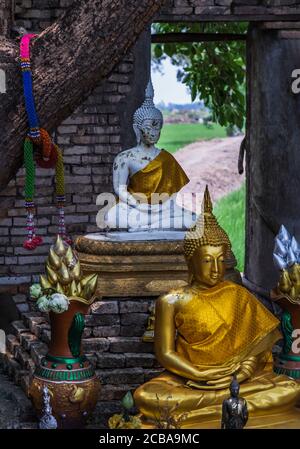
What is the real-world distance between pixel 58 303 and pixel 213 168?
1214cm

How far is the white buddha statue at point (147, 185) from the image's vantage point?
8562 millimetres

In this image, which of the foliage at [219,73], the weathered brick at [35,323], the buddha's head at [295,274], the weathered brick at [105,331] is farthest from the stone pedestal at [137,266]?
the foliage at [219,73]

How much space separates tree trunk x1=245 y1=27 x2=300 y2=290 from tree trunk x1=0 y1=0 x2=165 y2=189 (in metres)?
4.00

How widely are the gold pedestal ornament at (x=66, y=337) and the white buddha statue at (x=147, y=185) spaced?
169cm

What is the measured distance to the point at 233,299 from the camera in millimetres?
6977

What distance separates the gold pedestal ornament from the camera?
6816 millimetres

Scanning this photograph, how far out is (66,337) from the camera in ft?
22.5

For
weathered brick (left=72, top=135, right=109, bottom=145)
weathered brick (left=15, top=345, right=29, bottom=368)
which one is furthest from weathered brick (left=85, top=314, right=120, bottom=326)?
weathered brick (left=72, top=135, right=109, bottom=145)

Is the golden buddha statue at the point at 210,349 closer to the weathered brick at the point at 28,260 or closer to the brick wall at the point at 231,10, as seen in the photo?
the weathered brick at the point at 28,260

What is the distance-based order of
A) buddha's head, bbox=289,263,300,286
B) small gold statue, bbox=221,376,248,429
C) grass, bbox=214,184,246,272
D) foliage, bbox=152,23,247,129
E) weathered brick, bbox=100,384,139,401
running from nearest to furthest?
1. small gold statue, bbox=221,376,248,429
2. buddha's head, bbox=289,263,300,286
3. weathered brick, bbox=100,384,139,401
4. foliage, bbox=152,23,247,129
5. grass, bbox=214,184,246,272

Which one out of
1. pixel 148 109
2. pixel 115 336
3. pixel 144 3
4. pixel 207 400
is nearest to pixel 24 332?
pixel 115 336

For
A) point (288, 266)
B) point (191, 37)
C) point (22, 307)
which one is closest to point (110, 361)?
point (288, 266)

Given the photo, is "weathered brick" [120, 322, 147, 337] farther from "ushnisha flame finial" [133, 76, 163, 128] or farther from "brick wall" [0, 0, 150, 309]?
"brick wall" [0, 0, 150, 309]
